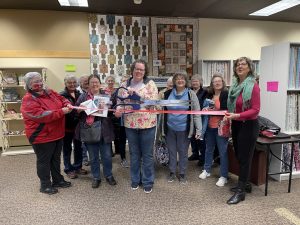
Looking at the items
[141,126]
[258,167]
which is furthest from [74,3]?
[258,167]

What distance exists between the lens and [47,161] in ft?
9.07

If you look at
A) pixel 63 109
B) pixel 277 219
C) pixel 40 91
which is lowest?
pixel 277 219

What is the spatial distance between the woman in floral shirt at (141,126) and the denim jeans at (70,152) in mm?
912

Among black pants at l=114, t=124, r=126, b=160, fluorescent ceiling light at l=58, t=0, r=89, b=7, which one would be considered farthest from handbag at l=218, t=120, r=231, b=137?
fluorescent ceiling light at l=58, t=0, r=89, b=7

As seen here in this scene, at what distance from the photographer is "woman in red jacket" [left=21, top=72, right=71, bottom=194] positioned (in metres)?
2.57

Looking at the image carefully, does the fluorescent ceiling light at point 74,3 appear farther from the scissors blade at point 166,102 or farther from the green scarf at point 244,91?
the green scarf at point 244,91

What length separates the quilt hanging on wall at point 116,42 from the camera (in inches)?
190

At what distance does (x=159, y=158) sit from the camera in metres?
3.43

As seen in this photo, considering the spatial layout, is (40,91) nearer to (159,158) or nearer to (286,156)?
(159,158)

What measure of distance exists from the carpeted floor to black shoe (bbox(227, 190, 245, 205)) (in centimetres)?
5

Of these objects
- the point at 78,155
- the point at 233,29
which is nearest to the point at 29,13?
the point at 78,155

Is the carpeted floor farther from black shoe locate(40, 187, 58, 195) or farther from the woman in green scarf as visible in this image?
the woman in green scarf

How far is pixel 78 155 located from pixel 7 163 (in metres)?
1.47

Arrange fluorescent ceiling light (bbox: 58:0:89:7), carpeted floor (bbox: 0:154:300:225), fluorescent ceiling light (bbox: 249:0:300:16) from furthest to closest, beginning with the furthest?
fluorescent ceiling light (bbox: 249:0:300:16)
fluorescent ceiling light (bbox: 58:0:89:7)
carpeted floor (bbox: 0:154:300:225)
